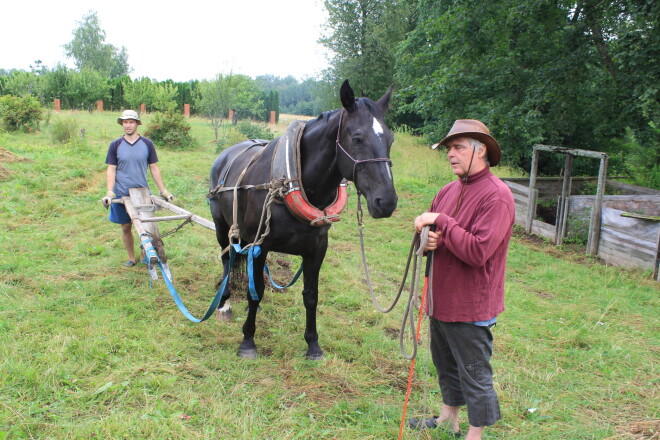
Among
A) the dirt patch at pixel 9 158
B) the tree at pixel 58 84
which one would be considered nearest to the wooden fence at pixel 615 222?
the dirt patch at pixel 9 158

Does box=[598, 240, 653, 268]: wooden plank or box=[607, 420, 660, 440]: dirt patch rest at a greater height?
box=[598, 240, 653, 268]: wooden plank

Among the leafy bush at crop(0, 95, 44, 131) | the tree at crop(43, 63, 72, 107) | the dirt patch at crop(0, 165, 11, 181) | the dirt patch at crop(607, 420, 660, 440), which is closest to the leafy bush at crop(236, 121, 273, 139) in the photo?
the leafy bush at crop(0, 95, 44, 131)

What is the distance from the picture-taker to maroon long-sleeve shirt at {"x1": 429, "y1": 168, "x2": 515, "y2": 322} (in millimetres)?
2160

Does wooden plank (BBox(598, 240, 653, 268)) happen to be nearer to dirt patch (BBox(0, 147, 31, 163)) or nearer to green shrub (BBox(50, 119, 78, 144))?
dirt patch (BBox(0, 147, 31, 163))

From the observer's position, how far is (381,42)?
2495 centimetres

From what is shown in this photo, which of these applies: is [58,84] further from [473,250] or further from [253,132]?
[473,250]

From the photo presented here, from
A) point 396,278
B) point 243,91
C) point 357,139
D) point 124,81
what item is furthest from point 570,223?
point 124,81

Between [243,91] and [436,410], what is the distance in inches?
849

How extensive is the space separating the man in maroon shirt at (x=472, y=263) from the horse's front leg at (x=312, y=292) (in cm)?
135

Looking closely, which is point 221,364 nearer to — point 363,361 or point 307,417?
point 307,417

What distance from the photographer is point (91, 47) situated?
50.2 m

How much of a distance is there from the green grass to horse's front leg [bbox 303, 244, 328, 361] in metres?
0.13

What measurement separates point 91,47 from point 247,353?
5725 centimetres

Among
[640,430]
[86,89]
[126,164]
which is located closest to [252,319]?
[126,164]
